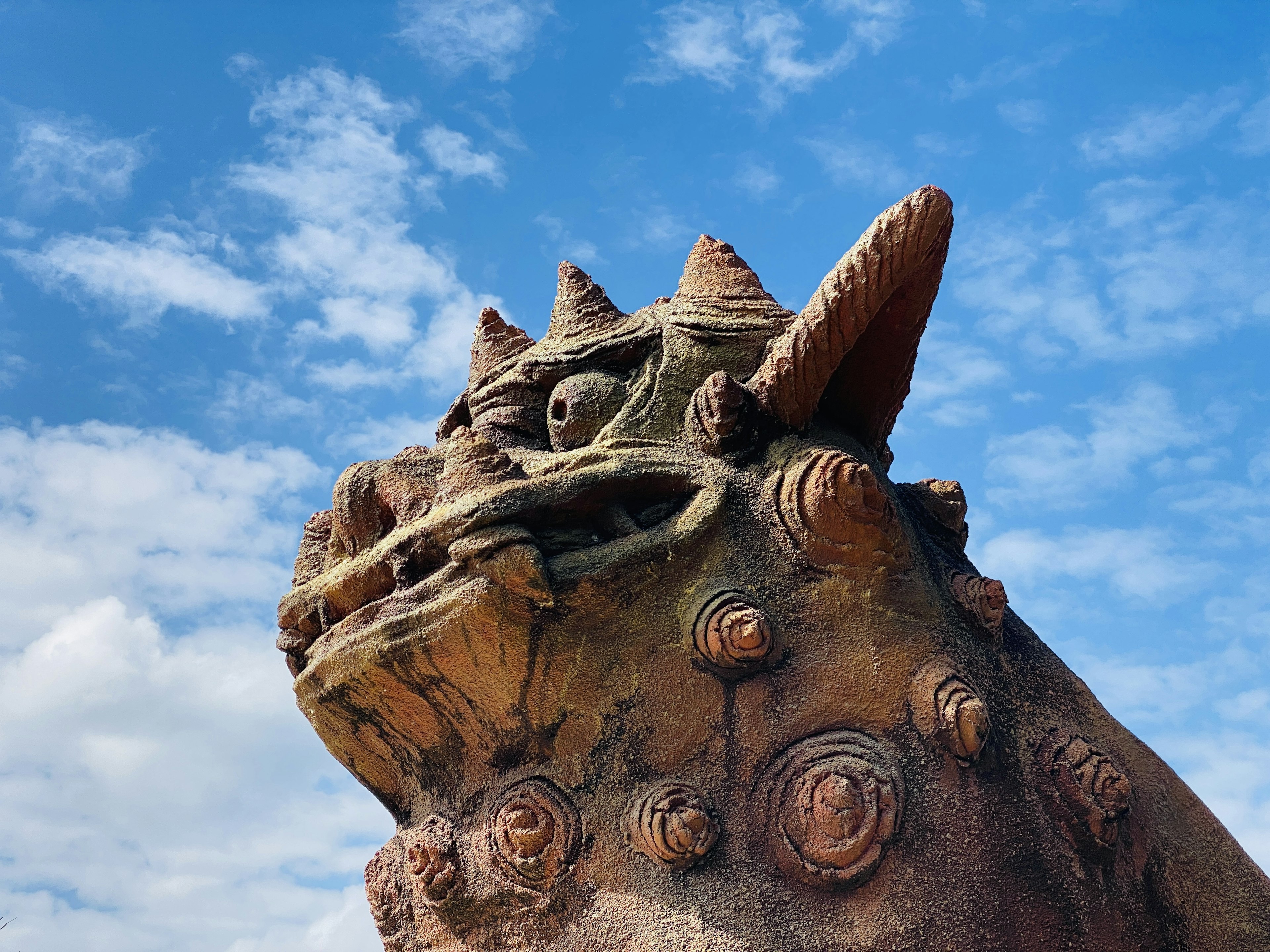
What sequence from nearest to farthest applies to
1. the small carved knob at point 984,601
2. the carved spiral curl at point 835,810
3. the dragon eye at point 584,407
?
1. the carved spiral curl at point 835,810
2. the small carved knob at point 984,601
3. the dragon eye at point 584,407

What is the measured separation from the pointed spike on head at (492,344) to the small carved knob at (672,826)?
1607 mm

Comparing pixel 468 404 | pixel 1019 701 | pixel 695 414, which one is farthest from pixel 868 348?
pixel 468 404

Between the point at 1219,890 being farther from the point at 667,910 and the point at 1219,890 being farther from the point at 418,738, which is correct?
the point at 418,738

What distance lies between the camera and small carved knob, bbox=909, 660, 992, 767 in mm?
2889

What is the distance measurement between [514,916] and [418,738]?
1.79 ft

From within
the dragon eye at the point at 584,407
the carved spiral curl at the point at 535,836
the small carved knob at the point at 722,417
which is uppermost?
the dragon eye at the point at 584,407

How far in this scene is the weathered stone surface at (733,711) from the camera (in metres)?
2.80

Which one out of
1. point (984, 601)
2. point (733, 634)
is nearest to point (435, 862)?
point (733, 634)

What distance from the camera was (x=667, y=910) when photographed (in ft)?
9.09

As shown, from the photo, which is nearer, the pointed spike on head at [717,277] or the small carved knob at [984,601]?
the small carved knob at [984,601]

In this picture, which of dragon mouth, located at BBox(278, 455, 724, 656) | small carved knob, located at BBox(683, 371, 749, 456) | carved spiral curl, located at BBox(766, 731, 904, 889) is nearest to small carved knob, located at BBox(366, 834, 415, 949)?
dragon mouth, located at BBox(278, 455, 724, 656)

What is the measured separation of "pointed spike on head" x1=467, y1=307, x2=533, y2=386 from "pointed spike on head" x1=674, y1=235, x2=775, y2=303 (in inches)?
22.4

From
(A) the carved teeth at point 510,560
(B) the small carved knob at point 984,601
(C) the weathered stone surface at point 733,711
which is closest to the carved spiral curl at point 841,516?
(C) the weathered stone surface at point 733,711

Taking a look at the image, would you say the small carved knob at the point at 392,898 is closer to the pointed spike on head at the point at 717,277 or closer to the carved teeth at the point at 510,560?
the carved teeth at the point at 510,560
